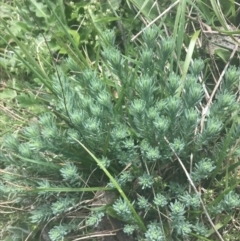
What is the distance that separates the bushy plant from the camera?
1.17 m

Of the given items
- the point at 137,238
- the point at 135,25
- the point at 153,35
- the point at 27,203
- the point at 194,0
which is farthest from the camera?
the point at 135,25

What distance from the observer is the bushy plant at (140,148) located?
117 cm

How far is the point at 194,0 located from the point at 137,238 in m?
0.77

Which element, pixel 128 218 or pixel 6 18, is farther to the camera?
pixel 6 18

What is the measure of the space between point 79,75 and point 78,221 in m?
0.42

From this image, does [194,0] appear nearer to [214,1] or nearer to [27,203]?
[214,1]

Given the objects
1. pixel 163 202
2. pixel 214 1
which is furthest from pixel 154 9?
pixel 163 202

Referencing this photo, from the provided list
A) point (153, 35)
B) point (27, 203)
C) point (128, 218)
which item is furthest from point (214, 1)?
point (27, 203)

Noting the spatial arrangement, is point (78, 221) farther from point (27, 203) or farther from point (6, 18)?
point (6, 18)

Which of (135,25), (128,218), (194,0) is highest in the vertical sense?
(194,0)

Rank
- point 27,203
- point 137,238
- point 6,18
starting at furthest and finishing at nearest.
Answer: point 6,18 → point 27,203 → point 137,238

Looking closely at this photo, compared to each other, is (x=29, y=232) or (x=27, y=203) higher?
(x=27, y=203)

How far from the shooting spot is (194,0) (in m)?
1.52

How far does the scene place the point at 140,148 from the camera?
1.22 meters
